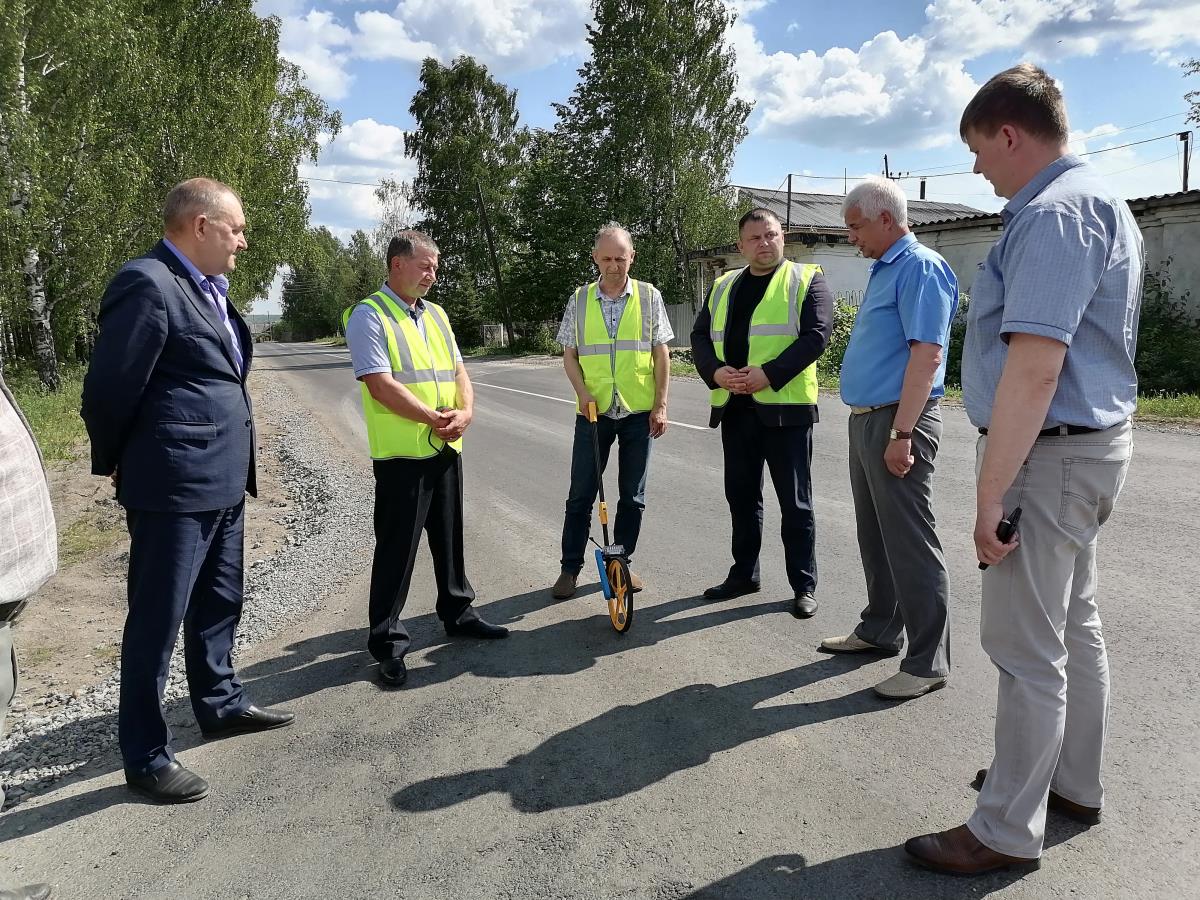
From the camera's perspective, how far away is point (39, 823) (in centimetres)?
276

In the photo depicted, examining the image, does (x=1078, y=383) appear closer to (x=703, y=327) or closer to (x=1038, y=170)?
(x=1038, y=170)

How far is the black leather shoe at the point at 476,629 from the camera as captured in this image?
425 centimetres

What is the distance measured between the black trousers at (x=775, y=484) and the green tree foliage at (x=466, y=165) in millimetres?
34828

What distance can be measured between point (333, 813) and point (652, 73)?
99.5ft

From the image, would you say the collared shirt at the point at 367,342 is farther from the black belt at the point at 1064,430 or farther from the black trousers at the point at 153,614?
the black belt at the point at 1064,430

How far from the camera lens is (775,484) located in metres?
4.55

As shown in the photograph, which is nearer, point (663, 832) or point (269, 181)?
point (663, 832)

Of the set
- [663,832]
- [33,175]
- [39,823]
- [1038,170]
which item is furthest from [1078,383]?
[33,175]

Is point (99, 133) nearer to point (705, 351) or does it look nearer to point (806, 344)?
point (705, 351)

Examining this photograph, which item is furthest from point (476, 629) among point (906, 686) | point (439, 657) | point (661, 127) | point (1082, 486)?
point (661, 127)

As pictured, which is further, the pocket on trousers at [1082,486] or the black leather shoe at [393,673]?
the black leather shoe at [393,673]

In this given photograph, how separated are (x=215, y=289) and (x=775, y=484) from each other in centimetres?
307

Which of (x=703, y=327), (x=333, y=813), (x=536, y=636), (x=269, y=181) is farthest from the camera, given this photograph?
(x=269, y=181)

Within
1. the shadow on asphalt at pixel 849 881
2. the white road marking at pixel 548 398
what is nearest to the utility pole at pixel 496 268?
the white road marking at pixel 548 398
